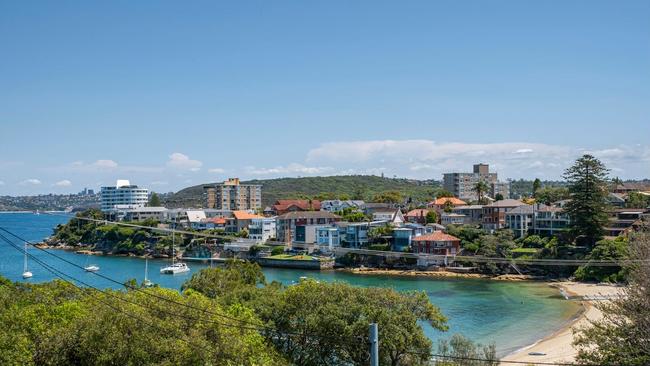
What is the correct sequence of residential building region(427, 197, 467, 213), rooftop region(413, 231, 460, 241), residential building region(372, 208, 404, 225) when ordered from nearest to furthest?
rooftop region(413, 231, 460, 241), residential building region(372, 208, 404, 225), residential building region(427, 197, 467, 213)

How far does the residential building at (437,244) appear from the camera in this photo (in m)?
55.1

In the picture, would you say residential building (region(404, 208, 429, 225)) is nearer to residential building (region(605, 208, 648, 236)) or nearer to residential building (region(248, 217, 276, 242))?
residential building (region(248, 217, 276, 242))

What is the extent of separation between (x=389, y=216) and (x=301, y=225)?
36.4 ft

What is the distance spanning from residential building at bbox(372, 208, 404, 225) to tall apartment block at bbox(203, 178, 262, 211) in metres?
40.3

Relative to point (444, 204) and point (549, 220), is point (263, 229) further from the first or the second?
point (549, 220)

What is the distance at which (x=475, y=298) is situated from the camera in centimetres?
3997

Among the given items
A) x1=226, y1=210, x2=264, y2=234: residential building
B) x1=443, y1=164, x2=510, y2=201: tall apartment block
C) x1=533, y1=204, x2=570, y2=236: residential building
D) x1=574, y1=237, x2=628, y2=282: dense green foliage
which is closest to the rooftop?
x1=533, y1=204, x2=570, y2=236: residential building

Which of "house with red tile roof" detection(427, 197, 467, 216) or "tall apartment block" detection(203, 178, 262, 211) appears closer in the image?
"house with red tile roof" detection(427, 197, 467, 216)

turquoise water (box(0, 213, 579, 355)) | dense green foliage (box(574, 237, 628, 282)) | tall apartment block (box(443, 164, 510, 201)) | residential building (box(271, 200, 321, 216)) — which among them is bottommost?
turquoise water (box(0, 213, 579, 355))

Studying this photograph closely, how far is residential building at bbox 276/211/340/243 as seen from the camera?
66.9 meters

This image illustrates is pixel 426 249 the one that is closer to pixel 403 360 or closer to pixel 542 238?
pixel 542 238

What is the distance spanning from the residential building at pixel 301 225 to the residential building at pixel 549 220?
21.8 metres

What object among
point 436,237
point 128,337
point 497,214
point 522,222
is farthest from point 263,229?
point 128,337

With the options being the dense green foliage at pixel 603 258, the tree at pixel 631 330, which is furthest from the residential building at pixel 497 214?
the tree at pixel 631 330
